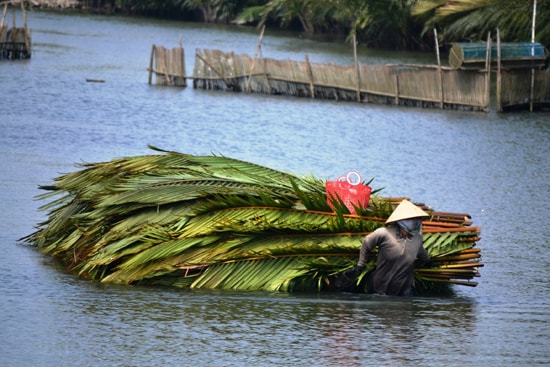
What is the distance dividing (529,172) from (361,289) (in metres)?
9.91

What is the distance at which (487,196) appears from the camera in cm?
1639

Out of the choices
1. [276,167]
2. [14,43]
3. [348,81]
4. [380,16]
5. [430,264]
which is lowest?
[276,167]

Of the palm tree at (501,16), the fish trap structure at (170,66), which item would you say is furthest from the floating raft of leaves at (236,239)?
the palm tree at (501,16)

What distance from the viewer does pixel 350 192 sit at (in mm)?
10078

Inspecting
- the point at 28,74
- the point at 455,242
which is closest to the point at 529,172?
the point at 455,242

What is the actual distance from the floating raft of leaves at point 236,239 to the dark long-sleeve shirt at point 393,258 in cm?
21

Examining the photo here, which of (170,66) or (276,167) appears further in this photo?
(170,66)

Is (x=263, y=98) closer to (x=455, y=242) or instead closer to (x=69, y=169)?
(x=69, y=169)

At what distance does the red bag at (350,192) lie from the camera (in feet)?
32.9

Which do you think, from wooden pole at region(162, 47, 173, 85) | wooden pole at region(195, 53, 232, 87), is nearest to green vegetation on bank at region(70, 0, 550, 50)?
wooden pole at region(195, 53, 232, 87)

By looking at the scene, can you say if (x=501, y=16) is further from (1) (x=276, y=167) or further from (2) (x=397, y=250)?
(2) (x=397, y=250)

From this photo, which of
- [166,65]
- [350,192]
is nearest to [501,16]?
[166,65]

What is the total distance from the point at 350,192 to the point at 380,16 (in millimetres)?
36602

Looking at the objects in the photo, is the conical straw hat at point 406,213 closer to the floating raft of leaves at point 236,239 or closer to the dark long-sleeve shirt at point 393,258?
the dark long-sleeve shirt at point 393,258
